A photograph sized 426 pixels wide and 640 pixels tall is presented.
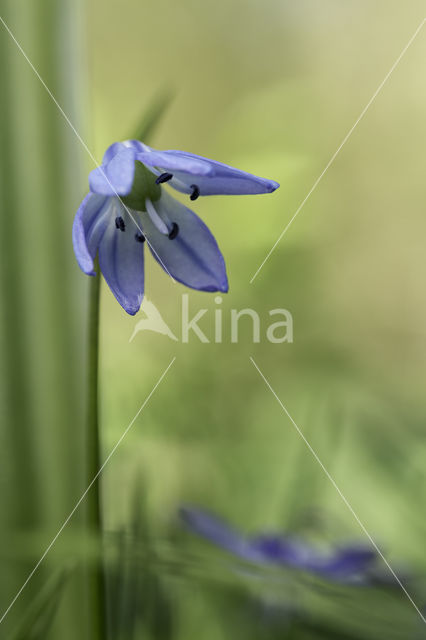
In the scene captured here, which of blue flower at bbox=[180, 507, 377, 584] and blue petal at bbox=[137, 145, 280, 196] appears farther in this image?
blue flower at bbox=[180, 507, 377, 584]

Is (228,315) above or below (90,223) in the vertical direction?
below

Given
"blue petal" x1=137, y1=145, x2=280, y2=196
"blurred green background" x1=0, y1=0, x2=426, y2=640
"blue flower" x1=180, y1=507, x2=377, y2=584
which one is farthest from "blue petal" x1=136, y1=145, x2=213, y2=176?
"blue flower" x1=180, y1=507, x2=377, y2=584

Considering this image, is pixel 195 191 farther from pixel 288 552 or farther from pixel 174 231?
pixel 288 552

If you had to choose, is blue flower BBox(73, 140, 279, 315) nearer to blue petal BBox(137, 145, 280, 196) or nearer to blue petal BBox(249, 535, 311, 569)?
blue petal BBox(137, 145, 280, 196)

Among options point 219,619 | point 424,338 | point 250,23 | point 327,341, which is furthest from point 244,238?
point 219,619

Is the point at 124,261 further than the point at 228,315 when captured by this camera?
No

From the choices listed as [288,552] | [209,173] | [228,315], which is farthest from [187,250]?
[228,315]

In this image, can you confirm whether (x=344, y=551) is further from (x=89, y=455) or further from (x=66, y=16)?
(x=66, y=16)
